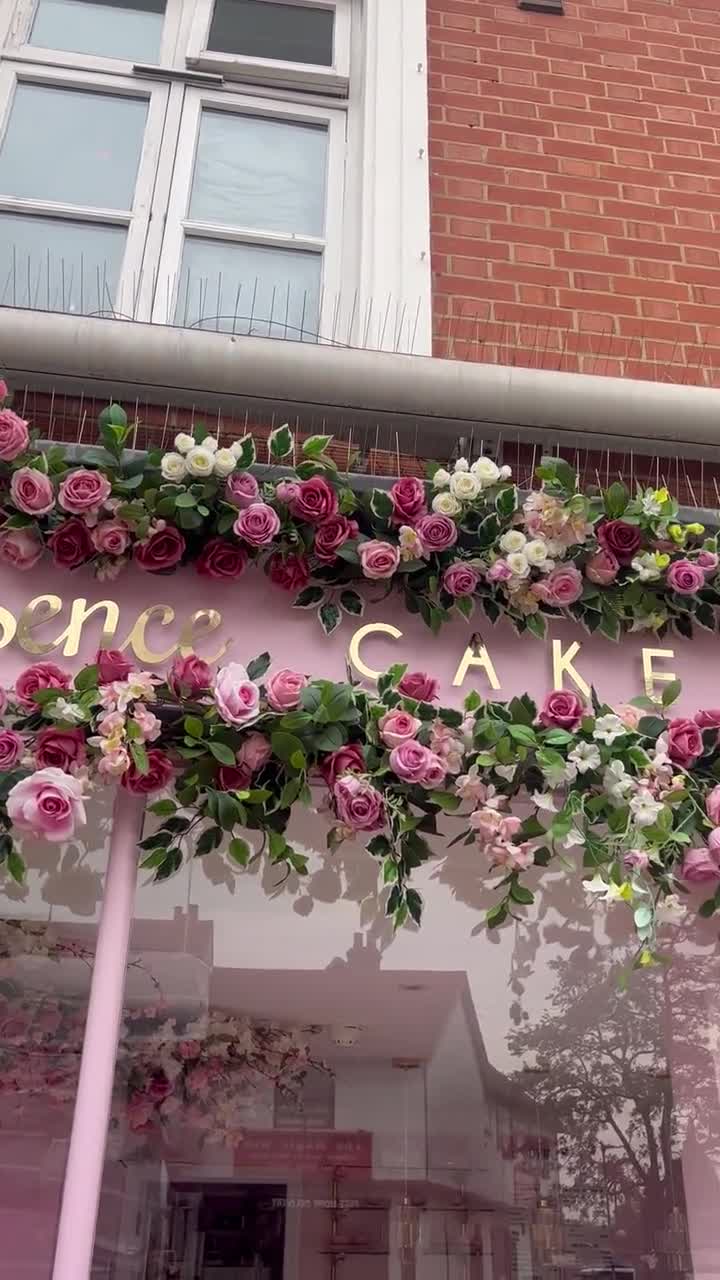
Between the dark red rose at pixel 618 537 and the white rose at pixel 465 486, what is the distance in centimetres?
36

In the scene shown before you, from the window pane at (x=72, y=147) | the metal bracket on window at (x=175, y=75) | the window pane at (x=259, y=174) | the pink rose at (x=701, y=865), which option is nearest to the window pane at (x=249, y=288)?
the window pane at (x=259, y=174)

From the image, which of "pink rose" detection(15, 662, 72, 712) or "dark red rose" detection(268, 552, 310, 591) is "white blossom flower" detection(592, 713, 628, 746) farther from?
"pink rose" detection(15, 662, 72, 712)

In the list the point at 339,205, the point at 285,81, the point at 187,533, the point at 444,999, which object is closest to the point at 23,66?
the point at 285,81

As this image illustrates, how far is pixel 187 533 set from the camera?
2865 millimetres

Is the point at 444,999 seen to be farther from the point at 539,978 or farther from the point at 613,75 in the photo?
the point at 613,75

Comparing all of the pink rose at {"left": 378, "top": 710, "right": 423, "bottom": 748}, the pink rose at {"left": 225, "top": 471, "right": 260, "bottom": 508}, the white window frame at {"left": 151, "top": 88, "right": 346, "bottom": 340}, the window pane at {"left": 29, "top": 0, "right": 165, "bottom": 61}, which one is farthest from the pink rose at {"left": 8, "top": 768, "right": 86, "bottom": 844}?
the window pane at {"left": 29, "top": 0, "right": 165, "bottom": 61}

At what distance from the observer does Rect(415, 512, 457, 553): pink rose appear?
2.86 meters

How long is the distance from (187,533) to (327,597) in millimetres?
404

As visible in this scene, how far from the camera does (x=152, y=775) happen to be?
2.62 metres

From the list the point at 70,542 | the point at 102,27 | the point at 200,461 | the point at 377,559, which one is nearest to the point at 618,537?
the point at 377,559

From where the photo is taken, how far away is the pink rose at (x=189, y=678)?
8.57ft

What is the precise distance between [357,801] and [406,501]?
818mm

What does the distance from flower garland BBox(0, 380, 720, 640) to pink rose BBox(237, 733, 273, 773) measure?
0.40 m

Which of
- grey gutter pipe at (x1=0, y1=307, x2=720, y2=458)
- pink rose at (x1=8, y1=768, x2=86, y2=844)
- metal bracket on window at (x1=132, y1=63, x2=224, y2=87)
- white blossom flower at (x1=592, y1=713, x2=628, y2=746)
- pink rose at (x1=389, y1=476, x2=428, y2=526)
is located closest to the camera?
pink rose at (x1=8, y1=768, x2=86, y2=844)
